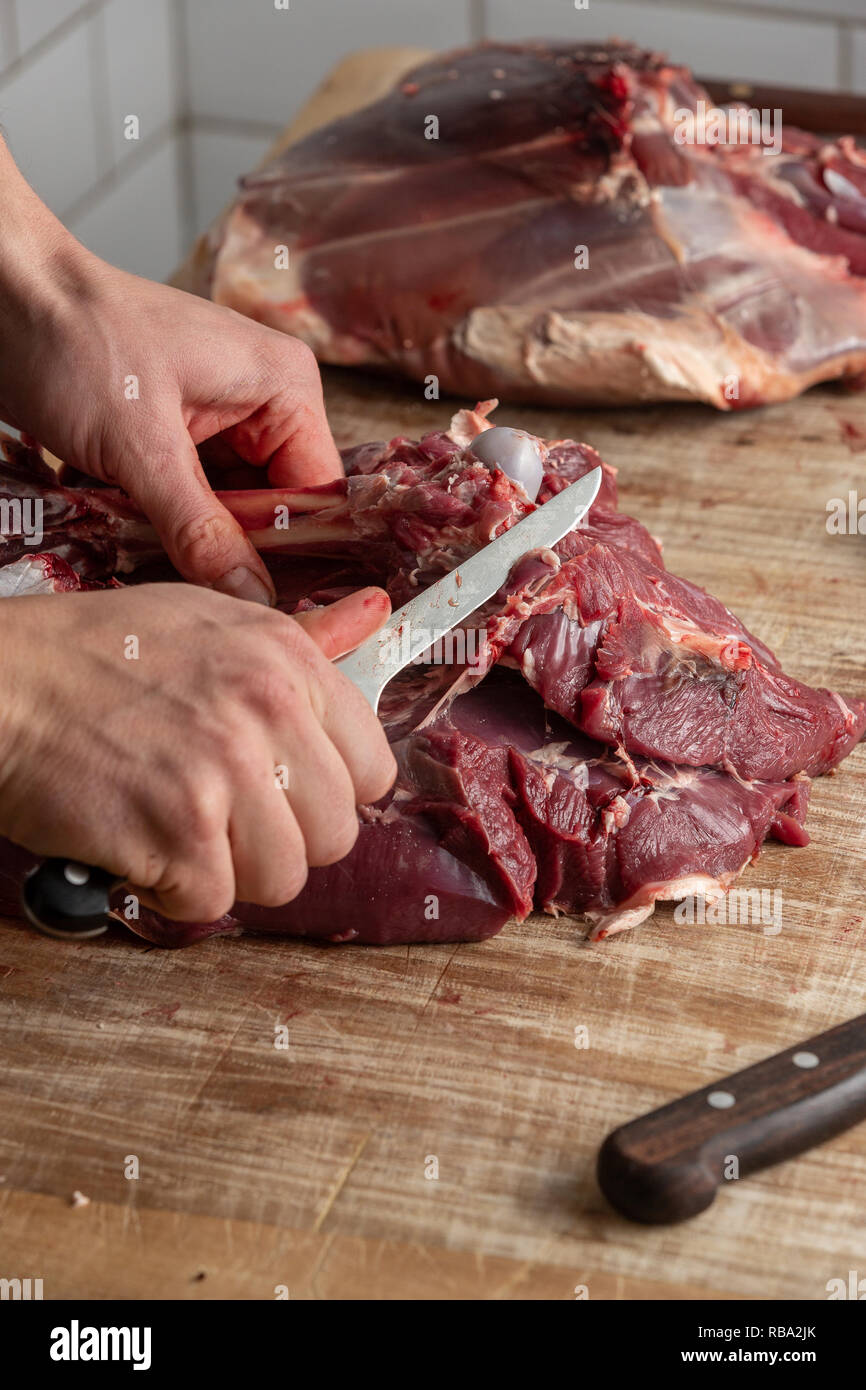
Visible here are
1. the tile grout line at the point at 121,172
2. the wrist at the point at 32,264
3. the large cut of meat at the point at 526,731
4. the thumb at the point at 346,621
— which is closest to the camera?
the thumb at the point at 346,621

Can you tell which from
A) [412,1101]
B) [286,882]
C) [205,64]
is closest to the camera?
[286,882]

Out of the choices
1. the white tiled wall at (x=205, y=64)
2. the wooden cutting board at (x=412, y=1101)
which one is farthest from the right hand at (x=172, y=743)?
the white tiled wall at (x=205, y=64)

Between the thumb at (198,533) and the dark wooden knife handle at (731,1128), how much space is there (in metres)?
1.15

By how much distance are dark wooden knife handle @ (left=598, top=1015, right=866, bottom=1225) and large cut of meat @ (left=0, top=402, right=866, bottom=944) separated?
0.47m

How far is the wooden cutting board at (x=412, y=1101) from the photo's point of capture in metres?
2.07

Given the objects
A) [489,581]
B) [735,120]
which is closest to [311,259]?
[735,120]

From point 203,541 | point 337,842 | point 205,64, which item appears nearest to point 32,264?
point 203,541

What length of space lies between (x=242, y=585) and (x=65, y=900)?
853 mm

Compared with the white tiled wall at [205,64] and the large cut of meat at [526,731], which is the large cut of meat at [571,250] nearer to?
the large cut of meat at [526,731]

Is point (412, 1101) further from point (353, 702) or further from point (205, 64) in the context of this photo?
point (205, 64)

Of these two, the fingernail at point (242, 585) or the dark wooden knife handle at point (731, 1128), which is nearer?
the dark wooden knife handle at point (731, 1128)

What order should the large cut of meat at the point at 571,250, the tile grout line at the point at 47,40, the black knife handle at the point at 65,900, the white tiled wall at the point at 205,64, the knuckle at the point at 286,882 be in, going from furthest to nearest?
the white tiled wall at the point at 205,64, the tile grout line at the point at 47,40, the large cut of meat at the point at 571,250, the knuckle at the point at 286,882, the black knife handle at the point at 65,900

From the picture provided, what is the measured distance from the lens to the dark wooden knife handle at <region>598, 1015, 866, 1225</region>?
203cm

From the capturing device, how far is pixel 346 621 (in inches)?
92.4
